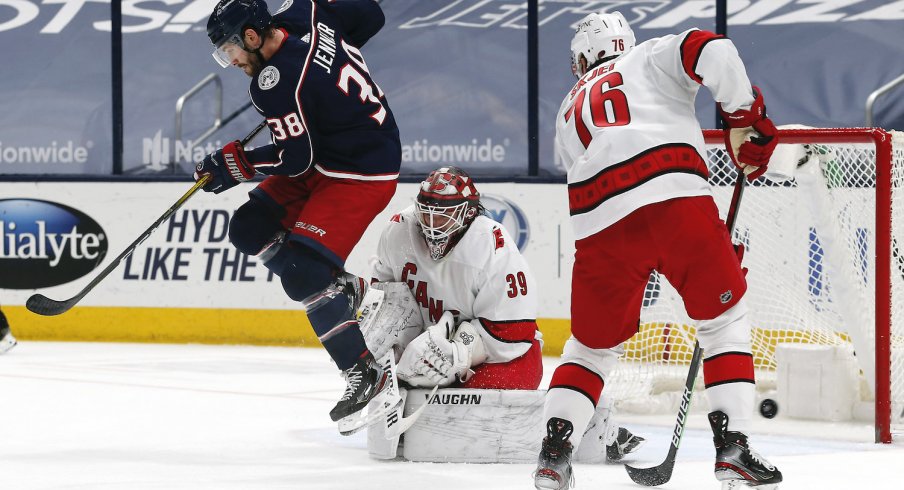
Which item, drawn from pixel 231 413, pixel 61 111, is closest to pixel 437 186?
pixel 231 413

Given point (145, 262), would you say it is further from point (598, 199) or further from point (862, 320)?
point (598, 199)

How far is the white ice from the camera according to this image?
3.12 metres

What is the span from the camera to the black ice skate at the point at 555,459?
273cm

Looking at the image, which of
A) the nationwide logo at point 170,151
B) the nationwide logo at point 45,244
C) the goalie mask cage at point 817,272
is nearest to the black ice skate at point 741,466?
the goalie mask cage at point 817,272

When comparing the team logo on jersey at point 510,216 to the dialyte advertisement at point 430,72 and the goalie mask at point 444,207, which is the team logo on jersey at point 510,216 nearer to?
the dialyte advertisement at point 430,72

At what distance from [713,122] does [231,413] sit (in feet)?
11.2

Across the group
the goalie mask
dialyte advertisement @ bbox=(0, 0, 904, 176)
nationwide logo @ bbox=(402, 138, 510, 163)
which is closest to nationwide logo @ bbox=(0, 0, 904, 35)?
dialyte advertisement @ bbox=(0, 0, 904, 176)

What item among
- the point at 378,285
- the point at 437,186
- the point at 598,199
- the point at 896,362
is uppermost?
the point at 598,199

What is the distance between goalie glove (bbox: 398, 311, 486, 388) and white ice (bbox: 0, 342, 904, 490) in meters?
0.23

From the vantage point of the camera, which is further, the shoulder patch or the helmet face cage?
the shoulder patch

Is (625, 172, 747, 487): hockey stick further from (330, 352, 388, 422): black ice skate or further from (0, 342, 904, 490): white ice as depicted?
(330, 352, 388, 422): black ice skate

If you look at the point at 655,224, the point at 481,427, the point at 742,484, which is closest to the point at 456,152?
the point at 481,427

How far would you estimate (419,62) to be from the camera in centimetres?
749

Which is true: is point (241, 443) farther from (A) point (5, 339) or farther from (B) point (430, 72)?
(B) point (430, 72)
